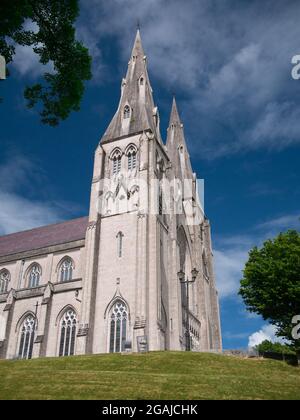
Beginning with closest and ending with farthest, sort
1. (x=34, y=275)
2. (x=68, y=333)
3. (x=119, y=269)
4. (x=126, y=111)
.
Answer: (x=68, y=333) → (x=119, y=269) → (x=34, y=275) → (x=126, y=111)

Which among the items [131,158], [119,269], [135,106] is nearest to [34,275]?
[119,269]

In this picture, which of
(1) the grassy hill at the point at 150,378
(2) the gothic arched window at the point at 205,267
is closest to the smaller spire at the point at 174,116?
(2) the gothic arched window at the point at 205,267

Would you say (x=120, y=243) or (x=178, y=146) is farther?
(x=178, y=146)

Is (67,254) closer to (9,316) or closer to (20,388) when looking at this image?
(9,316)

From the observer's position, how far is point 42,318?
3850cm

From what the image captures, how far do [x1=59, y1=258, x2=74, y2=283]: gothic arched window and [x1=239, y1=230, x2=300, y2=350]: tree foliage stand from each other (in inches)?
754

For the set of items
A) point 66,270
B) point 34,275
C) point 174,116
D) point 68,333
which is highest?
point 174,116

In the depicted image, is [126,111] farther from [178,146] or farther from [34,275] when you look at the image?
A: [34,275]

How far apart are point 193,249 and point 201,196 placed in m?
14.5

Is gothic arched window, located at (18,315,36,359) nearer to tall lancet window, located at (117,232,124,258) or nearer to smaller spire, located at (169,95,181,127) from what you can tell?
tall lancet window, located at (117,232,124,258)

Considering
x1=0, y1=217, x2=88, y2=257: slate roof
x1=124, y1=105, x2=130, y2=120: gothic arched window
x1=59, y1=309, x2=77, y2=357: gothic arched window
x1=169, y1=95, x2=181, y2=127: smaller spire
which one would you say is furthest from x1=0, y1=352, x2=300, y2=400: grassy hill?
x1=169, y1=95, x2=181, y2=127: smaller spire

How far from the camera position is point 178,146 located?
68500mm

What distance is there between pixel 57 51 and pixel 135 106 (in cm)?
3923
